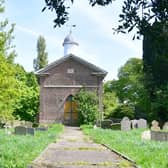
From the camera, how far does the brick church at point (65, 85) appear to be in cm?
5241

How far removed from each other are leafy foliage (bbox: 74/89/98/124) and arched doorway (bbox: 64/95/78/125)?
1.02 metres

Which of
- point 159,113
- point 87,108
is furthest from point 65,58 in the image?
point 159,113

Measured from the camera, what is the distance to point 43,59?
105062mm

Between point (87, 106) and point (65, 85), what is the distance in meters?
4.16

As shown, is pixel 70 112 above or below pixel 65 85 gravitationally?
below

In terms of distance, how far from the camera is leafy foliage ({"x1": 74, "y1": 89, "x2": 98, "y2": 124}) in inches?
1980

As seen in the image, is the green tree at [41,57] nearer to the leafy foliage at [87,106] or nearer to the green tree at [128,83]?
the green tree at [128,83]

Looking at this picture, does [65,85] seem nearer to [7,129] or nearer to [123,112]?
[123,112]

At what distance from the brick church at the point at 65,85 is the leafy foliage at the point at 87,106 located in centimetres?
96

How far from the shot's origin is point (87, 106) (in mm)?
50781

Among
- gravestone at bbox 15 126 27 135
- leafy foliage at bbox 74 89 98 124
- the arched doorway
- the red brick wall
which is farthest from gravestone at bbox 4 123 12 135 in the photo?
the arched doorway

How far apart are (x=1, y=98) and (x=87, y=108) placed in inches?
814

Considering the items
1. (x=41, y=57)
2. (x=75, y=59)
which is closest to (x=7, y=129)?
(x=75, y=59)

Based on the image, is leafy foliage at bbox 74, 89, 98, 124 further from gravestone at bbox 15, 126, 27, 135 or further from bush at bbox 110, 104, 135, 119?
gravestone at bbox 15, 126, 27, 135
